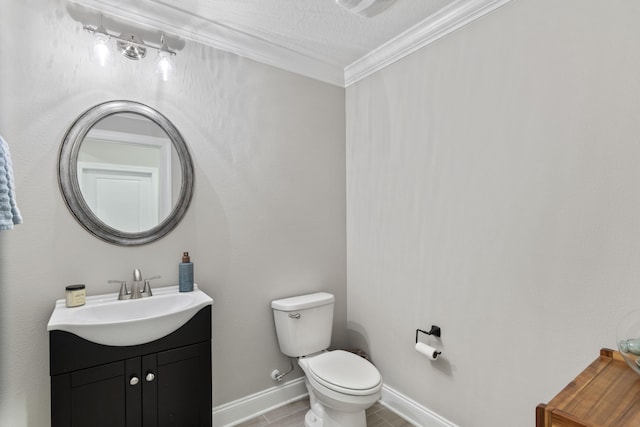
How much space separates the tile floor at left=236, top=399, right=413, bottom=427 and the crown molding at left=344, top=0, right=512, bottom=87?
7.88ft

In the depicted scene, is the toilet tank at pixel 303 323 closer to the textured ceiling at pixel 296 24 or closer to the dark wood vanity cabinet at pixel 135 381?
the dark wood vanity cabinet at pixel 135 381

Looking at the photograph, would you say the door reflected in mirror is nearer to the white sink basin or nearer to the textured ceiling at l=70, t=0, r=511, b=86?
the white sink basin

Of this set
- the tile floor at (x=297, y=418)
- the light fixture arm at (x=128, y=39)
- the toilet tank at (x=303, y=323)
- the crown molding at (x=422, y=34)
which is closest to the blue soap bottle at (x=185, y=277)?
the toilet tank at (x=303, y=323)

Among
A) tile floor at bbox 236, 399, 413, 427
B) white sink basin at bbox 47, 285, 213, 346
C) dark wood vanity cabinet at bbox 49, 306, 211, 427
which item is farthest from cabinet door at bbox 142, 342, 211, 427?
tile floor at bbox 236, 399, 413, 427

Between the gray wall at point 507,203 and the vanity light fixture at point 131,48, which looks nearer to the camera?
the gray wall at point 507,203

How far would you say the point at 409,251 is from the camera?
2178 mm

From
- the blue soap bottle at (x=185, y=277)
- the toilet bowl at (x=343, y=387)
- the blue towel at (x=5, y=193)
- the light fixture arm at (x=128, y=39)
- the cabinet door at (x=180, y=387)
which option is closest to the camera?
the blue towel at (x=5, y=193)

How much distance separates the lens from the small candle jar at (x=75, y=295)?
1554 millimetres

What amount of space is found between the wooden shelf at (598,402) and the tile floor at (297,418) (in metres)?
1.32

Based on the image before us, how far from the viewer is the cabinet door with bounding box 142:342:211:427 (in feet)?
5.02

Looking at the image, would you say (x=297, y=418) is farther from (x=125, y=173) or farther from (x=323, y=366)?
(x=125, y=173)

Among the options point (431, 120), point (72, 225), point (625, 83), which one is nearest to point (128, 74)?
point (72, 225)

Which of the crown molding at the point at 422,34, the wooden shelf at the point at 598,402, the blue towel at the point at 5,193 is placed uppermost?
the crown molding at the point at 422,34

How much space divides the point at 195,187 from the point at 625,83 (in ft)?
6.93
